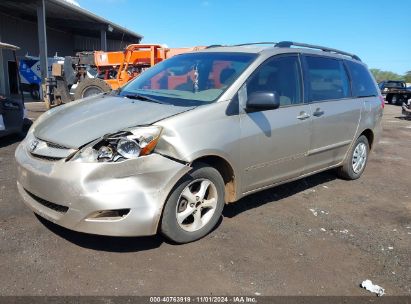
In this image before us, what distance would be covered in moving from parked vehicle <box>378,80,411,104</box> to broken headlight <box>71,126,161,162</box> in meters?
30.6

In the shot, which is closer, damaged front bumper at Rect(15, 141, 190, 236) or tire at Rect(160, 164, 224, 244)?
damaged front bumper at Rect(15, 141, 190, 236)

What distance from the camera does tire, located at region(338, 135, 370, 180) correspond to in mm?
5957

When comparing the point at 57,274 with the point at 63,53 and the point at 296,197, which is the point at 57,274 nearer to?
the point at 296,197

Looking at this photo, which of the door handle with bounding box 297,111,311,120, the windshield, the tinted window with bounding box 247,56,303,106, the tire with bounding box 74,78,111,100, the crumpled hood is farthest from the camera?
the tire with bounding box 74,78,111,100

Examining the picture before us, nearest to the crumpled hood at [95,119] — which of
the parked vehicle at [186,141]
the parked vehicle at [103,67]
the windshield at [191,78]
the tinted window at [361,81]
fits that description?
the parked vehicle at [186,141]

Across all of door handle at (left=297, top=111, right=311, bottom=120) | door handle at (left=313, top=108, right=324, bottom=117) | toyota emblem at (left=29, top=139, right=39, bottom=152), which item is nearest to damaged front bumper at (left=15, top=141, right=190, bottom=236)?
toyota emblem at (left=29, top=139, right=39, bottom=152)

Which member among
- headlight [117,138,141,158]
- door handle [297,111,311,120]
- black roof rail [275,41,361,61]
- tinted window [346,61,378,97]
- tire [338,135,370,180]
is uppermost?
black roof rail [275,41,361,61]

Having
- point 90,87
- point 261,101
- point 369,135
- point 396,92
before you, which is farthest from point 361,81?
point 396,92

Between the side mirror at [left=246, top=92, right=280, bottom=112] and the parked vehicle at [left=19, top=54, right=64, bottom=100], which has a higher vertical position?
the side mirror at [left=246, top=92, right=280, bottom=112]

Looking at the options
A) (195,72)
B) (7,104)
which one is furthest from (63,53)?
(195,72)

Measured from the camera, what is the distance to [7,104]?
8281 millimetres

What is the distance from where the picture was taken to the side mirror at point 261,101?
3910 mm

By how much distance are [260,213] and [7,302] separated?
109 inches

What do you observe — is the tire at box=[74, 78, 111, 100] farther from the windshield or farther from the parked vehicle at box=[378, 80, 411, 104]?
the parked vehicle at box=[378, 80, 411, 104]
